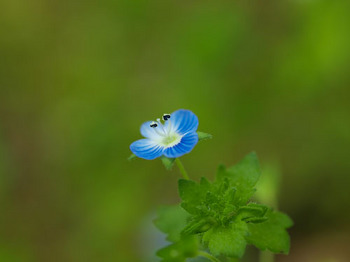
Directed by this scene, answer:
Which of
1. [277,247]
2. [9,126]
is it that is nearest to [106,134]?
[9,126]

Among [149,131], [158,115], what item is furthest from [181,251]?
[158,115]

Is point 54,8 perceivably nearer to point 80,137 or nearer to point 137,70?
point 137,70

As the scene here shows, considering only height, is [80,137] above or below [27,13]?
below

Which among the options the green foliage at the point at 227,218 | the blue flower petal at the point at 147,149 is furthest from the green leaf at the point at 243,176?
the blue flower petal at the point at 147,149

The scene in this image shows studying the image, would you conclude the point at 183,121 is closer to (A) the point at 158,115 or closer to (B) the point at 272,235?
(B) the point at 272,235

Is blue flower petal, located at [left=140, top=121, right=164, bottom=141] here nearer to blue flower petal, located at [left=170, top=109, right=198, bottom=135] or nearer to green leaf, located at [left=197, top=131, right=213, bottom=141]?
blue flower petal, located at [left=170, top=109, right=198, bottom=135]

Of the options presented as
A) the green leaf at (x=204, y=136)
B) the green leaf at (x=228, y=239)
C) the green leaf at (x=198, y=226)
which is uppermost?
the green leaf at (x=204, y=136)

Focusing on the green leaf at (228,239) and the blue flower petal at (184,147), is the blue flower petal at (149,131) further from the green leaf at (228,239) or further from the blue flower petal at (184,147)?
the green leaf at (228,239)
